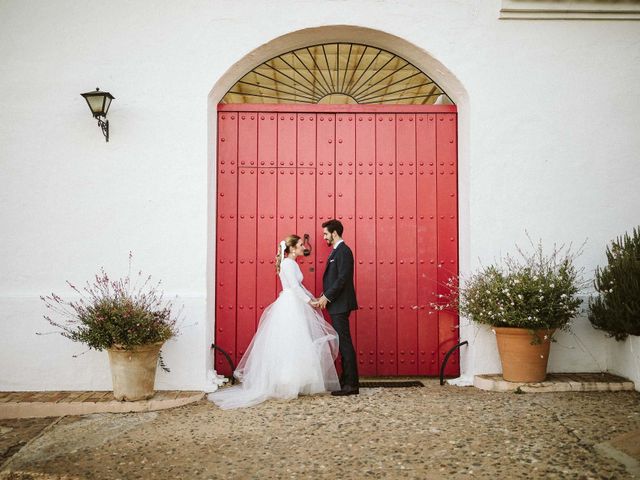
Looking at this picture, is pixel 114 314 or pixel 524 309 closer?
pixel 114 314

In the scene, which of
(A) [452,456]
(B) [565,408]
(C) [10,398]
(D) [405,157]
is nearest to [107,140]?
(C) [10,398]

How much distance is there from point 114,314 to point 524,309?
3827 millimetres

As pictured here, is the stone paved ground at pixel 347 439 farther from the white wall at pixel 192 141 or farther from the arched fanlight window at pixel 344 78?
the arched fanlight window at pixel 344 78

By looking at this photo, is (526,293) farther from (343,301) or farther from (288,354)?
(288,354)

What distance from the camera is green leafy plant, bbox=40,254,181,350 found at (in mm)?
5227

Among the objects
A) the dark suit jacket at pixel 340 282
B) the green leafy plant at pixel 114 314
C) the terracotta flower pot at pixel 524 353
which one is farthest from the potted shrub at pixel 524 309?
the green leafy plant at pixel 114 314

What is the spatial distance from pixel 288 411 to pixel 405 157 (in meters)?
3.06

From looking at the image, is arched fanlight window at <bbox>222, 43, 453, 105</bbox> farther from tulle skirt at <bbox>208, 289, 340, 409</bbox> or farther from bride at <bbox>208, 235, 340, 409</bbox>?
tulle skirt at <bbox>208, 289, 340, 409</bbox>

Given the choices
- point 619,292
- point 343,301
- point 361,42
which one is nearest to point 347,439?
point 343,301

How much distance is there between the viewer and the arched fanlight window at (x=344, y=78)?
6.59 m

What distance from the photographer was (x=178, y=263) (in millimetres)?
5953

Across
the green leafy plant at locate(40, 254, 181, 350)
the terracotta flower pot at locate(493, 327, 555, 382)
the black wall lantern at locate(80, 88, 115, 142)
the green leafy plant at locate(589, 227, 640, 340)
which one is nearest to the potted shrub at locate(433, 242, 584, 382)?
the terracotta flower pot at locate(493, 327, 555, 382)

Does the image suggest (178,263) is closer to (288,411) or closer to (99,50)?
(288,411)

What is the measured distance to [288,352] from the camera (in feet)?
18.0
